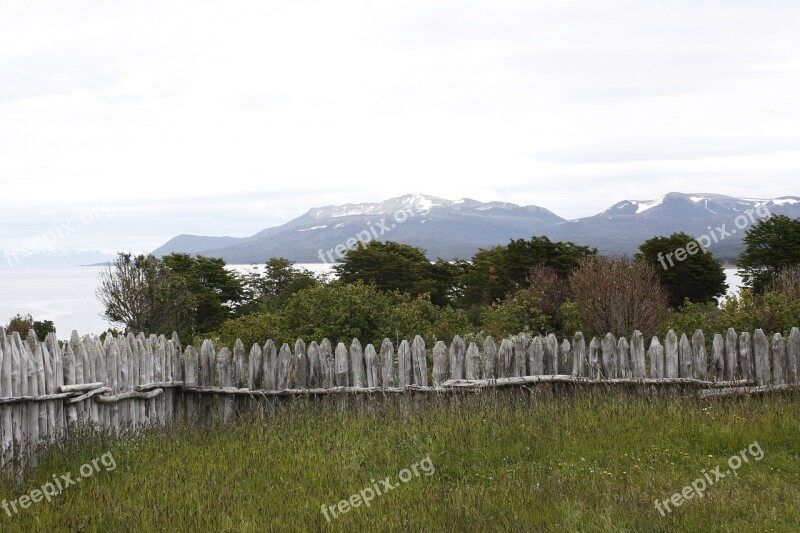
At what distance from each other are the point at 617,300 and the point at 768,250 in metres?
15.1

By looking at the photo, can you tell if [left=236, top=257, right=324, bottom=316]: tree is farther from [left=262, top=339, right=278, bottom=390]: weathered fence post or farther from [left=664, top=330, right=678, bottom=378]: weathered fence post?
[left=664, top=330, right=678, bottom=378]: weathered fence post

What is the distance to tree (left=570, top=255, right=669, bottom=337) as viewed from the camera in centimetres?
1712

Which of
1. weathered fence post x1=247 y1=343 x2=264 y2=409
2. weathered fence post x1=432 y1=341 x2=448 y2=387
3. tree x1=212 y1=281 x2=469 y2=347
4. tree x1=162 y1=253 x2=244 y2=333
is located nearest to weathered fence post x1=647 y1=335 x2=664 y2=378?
weathered fence post x1=432 y1=341 x2=448 y2=387

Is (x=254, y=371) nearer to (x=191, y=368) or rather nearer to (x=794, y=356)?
(x=191, y=368)

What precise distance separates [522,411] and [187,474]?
4126 millimetres

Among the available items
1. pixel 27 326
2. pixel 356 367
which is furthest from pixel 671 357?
pixel 27 326

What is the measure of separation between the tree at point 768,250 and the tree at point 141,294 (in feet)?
70.5

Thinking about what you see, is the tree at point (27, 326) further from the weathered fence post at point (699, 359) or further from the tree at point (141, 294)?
the weathered fence post at point (699, 359)

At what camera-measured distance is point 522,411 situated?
29.8 feet

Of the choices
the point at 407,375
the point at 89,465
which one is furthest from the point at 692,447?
the point at 89,465

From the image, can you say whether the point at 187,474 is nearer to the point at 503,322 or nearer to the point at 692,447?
the point at 692,447

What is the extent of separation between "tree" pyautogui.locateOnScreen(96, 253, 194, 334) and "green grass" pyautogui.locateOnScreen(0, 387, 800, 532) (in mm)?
16041

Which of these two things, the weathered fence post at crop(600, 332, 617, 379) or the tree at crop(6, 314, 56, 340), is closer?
the weathered fence post at crop(600, 332, 617, 379)

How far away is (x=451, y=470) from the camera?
277 inches
